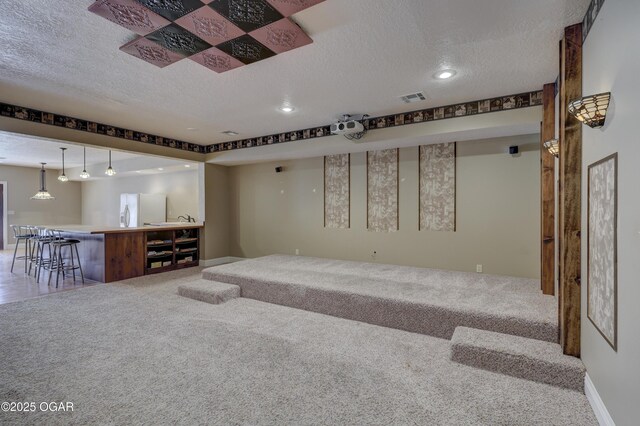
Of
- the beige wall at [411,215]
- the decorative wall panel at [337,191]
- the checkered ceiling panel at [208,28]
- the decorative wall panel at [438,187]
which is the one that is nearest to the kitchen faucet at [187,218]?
the beige wall at [411,215]

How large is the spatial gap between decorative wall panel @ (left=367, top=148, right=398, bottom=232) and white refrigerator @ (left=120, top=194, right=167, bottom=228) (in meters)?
6.33

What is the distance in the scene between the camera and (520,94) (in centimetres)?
376

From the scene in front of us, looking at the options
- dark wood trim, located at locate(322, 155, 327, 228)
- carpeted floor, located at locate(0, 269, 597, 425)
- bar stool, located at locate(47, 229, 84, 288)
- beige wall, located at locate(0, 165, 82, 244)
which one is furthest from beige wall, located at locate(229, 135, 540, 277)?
beige wall, located at locate(0, 165, 82, 244)

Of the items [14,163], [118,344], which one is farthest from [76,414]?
[14,163]

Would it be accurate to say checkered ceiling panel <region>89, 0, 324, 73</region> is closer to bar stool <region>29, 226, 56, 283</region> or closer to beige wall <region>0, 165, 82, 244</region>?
bar stool <region>29, 226, 56, 283</region>

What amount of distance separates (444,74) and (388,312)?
8.60 ft

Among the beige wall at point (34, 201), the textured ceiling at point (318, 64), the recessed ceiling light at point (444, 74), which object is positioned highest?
the recessed ceiling light at point (444, 74)

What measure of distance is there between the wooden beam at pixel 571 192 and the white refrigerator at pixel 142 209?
355 inches

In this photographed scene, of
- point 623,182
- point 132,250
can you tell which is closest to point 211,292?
point 132,250

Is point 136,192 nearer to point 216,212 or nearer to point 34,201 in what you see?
point 34,201

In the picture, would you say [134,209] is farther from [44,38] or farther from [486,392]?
[486,392]

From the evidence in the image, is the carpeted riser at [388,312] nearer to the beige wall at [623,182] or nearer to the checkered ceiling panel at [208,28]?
the beige wall at [623,182]

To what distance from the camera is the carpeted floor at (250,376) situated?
6.33 ft

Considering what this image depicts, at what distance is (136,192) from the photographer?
32.7 ft
